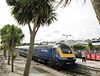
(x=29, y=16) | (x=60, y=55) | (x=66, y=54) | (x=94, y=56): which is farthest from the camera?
(x=94, y=56)

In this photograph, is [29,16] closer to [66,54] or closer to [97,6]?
[66,54]

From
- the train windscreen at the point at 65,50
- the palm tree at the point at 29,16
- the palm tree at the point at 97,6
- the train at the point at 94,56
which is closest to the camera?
the palm tree at the point at 97,6

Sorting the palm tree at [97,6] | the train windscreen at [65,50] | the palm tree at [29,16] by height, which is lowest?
the train windscreen at [65,50]

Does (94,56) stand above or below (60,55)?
below

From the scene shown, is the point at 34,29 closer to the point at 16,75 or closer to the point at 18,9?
the point at 18,9

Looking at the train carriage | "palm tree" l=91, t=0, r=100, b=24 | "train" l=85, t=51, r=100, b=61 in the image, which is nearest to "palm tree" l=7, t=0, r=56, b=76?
the train carriage

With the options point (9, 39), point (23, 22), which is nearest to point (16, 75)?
point (23, 22)

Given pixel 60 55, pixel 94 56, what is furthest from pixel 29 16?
pixel 94 56

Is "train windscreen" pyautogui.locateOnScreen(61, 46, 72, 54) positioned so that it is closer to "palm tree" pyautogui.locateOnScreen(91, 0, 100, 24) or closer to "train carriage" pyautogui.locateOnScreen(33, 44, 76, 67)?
"train carriage" pyautogui.locateOnScreen(33, 44, 76, 67)

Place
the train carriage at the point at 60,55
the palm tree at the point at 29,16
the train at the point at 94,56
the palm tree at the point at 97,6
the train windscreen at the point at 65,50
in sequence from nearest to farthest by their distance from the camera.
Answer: the palm tree at the point at 97,6 → the palm tree at the point at 29,16 → the train carriage at the point at 60,55 → the train windscreen at the point at 65,50 → the train at the point at 94,56

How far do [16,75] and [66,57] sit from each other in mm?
9233

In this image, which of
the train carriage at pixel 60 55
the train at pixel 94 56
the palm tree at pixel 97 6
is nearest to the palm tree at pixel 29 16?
the train carriage at pixel 60 55

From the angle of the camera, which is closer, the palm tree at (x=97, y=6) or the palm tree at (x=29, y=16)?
the palm tree at (x=97, y=6)

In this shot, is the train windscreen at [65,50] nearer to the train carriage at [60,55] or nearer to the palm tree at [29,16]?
the train carriage at [60,55]
